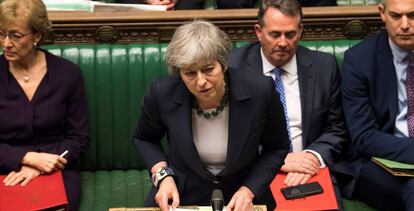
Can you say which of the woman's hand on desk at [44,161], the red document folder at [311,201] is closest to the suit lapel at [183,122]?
the red document folder at [311,201]

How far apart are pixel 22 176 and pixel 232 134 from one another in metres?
0.90

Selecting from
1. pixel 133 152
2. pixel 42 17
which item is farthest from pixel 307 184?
pixel 42 17

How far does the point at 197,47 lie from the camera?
1.97 m

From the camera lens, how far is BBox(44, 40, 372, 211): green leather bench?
2959mm

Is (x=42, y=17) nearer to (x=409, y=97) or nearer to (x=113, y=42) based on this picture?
(x=113, y=42)

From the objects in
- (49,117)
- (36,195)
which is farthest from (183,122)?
(49,117)

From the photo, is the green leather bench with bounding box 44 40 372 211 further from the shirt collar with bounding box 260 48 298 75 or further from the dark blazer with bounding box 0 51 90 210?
the shirt collar with bounding box 260 48 298 75

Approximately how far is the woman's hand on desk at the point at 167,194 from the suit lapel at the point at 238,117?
21cm

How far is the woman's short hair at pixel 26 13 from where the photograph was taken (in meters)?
2.52

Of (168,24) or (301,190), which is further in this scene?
(168,24)

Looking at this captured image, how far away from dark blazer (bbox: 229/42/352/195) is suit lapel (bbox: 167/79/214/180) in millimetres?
679

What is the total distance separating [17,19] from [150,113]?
0.71 meters

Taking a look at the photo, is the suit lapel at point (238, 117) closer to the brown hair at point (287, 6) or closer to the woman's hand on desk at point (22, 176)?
the brown hair at point (287, 6)

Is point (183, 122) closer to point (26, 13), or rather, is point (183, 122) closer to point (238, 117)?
point (238, 117)
